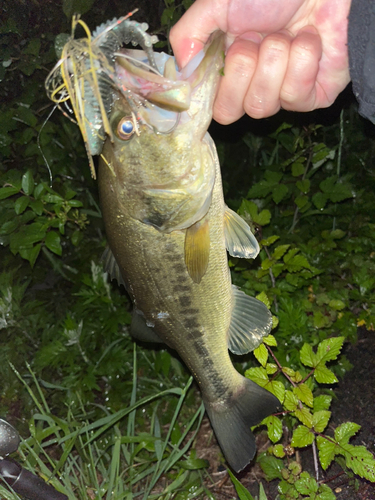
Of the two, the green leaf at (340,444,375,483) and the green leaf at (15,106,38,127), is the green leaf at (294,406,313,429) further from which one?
the green leaf at (15,106,38,127)

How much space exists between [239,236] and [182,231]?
242 millimetres

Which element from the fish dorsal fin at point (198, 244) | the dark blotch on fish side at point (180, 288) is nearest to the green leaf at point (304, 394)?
the dark blotch on fish side at point (180, 288)

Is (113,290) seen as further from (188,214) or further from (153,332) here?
(188,214)

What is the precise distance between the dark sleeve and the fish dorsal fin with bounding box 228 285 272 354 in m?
0.98

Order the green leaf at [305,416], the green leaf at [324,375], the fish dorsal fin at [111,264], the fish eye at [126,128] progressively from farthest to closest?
the green leaf at [305,416] → the green leaf at [324,375] → the fish dorsal fin at [111,264] → the fish eye at [126,128]

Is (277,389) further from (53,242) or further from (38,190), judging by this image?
(38,190)

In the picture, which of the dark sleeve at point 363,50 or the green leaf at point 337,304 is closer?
the dark sleeve at point 363,50

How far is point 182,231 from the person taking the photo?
173cm

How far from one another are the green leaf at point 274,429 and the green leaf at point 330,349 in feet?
1.32

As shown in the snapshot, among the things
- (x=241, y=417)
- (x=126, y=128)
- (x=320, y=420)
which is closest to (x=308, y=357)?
(x=320, y=420)

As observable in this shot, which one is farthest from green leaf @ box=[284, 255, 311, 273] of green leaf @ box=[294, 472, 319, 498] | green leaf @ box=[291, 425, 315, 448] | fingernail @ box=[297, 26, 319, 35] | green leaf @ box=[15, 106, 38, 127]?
green leaf @ box=[15, 106, 38, 127]

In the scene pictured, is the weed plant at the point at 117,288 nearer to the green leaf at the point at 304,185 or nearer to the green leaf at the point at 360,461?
the green leaf at the point at 304,185

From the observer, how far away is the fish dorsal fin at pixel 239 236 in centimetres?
175

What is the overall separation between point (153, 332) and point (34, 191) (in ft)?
4.55
